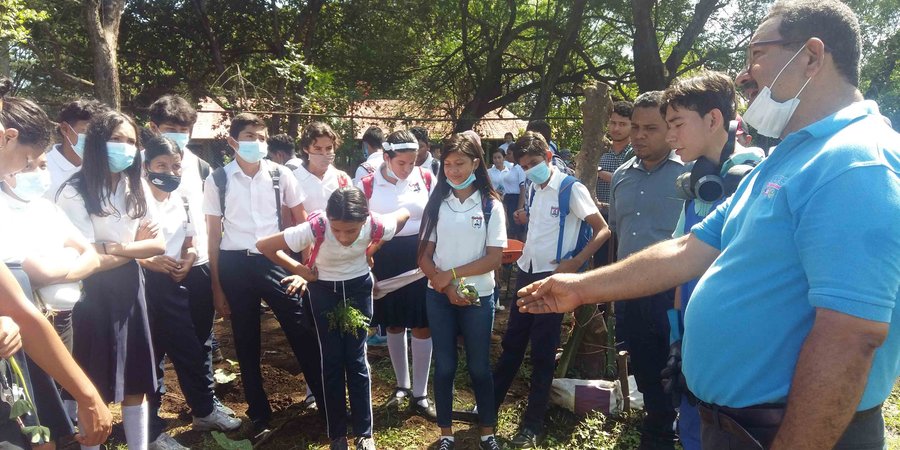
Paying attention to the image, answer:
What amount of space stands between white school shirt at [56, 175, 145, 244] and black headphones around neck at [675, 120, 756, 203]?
9.19 ft

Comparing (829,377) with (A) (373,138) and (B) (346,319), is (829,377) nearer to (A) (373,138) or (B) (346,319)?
(B) (346,319)

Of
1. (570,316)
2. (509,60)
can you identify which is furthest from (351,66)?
(570,316)

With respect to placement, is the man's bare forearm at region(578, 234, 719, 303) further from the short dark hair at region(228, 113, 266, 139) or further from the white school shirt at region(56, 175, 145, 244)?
the short dark hair at region(228, 113, 266, 139)

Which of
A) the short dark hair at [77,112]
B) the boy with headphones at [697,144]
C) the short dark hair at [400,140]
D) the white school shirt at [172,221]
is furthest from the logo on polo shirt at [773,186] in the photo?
the short dark hair at [77,112]

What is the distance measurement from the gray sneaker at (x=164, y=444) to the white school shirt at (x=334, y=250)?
1.37m

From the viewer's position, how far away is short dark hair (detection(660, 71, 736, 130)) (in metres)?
2.92

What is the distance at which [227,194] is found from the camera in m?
4.10

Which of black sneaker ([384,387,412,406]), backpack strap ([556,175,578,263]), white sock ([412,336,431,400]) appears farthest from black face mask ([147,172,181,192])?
backpack strap ([556,175,578,263])

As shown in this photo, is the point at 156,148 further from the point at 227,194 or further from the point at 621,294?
the point at 621,294

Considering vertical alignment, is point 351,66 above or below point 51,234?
above

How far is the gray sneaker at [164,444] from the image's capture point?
371 centimetres

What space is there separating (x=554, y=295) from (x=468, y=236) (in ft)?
5.22

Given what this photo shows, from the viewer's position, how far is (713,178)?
2.65 meters

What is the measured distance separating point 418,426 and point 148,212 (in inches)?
88.6
